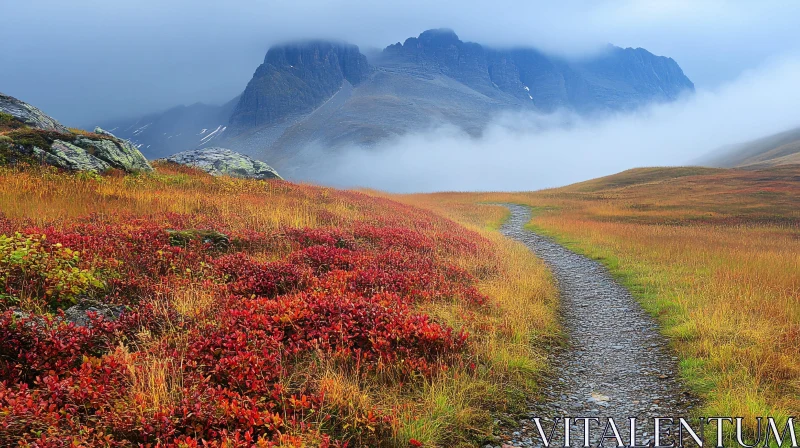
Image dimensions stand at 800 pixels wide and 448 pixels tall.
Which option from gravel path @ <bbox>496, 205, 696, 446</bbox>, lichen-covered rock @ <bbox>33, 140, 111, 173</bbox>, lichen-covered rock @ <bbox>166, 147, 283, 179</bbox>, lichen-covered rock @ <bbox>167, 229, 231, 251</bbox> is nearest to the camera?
gravel path @ <bbox>496, 205, 696, 446</bbox>

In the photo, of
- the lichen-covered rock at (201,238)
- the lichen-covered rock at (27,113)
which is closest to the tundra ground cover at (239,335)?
the lichen-covered rock at (201,238)

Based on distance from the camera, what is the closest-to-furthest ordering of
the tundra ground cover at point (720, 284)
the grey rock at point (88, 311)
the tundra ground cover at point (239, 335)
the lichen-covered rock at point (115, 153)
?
the tundra ground cover at point (239, 335) → the grey rock at point (88, 311) → the tundra ground cover at point (720, 284) → the lichen-covered rock at point (115, 153)

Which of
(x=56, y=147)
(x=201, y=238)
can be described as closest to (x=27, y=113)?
(x=56, y=147)

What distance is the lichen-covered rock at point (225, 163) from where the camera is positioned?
31.0 m

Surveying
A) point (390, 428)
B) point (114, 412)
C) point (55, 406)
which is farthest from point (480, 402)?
point (55, 406)

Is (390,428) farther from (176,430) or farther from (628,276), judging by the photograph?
(628,276)

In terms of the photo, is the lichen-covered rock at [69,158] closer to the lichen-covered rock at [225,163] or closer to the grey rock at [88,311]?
the lichen-covered rock at [225,163]

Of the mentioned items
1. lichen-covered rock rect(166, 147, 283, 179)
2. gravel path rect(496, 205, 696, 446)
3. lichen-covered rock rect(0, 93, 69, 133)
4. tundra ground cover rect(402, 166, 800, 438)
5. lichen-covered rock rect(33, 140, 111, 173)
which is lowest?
gravel path rect(496, 205, 696, 446)

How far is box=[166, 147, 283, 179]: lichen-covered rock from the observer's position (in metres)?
31.0

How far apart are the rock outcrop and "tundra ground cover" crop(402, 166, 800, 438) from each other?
2123 cm

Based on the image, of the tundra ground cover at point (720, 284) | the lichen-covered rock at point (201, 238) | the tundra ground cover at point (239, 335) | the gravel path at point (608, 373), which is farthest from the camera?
the lichen-covered rock at point (201, 238)

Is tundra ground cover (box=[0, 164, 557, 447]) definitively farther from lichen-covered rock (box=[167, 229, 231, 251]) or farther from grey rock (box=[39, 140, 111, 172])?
grey rock (box=[39, 140, 111, 172])

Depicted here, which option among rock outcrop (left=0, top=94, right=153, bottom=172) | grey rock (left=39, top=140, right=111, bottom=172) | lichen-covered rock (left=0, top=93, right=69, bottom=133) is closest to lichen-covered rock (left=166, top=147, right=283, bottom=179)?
lichen-covered rock (left=0, top=93, right=69, bottom=133)

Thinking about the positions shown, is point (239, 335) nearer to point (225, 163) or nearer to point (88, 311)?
point (88, 311)
